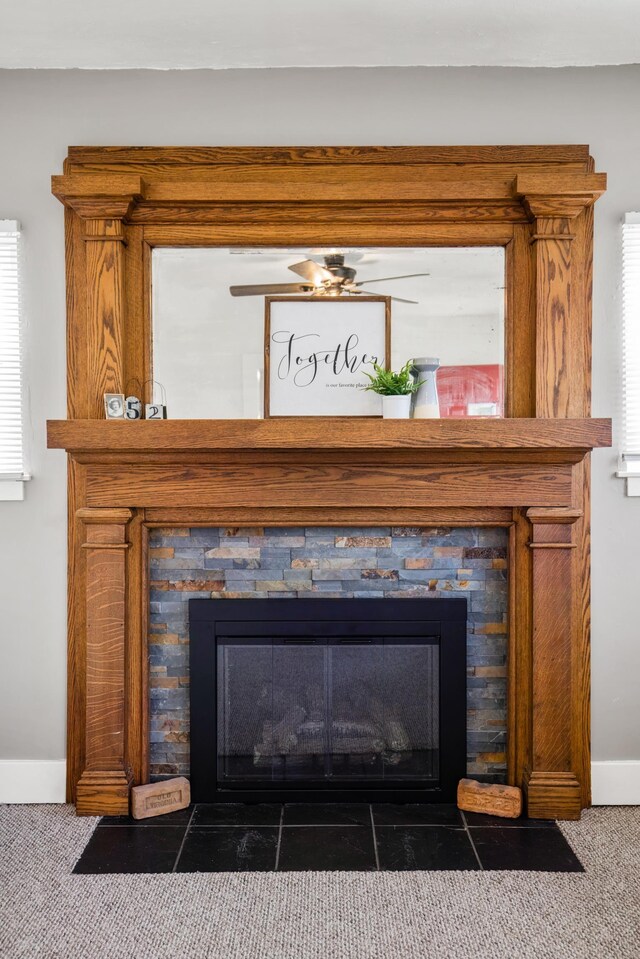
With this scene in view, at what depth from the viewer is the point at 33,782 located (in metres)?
2.66

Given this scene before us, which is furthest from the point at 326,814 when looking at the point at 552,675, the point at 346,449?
the point at 346,449

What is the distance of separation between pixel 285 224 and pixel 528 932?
2.33 meters

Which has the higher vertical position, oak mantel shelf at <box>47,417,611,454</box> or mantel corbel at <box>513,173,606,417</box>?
mantel corbel at <box>513,173,606,417</box>

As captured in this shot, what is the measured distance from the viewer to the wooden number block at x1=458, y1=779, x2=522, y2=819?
2.51 m

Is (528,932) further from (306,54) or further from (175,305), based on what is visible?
(306,54)

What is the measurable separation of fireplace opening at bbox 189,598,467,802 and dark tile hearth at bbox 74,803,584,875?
0.28 ft

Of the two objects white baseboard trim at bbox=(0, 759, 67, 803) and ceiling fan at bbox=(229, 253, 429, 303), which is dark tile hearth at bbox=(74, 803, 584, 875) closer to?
white baseboard trim at bbox=(0, 759, 67, 803)

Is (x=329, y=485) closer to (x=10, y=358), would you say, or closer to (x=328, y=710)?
(x=328, y=710)

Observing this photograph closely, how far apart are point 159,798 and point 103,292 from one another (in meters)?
1.77

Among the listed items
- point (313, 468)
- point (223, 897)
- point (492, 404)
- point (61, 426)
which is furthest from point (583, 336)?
point (223, 897)

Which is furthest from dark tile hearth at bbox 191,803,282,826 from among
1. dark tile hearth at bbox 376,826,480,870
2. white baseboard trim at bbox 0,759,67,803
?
white baseboard trim at bbox 0,759,67,803

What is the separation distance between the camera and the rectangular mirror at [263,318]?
260 centimetres

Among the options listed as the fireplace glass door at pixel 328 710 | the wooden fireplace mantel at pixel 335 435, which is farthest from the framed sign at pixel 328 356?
the fireplace glass door at pixel 328 710

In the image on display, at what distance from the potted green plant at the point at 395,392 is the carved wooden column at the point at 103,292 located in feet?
2.96
